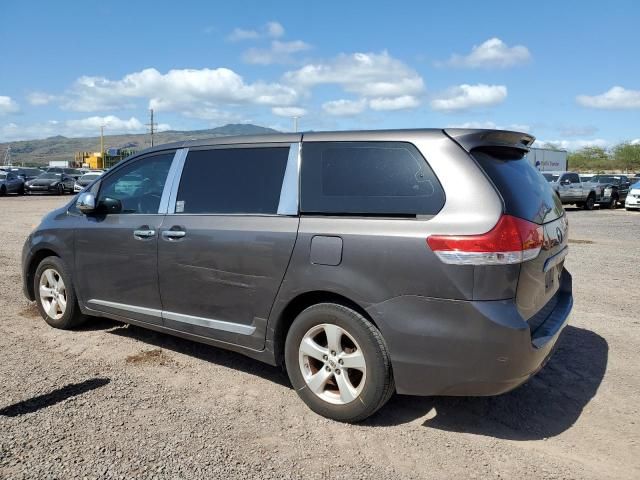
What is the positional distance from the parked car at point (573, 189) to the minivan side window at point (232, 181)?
22668 mm

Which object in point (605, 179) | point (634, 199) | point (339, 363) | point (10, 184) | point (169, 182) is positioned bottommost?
point (10, 184)

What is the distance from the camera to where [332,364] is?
138 inches

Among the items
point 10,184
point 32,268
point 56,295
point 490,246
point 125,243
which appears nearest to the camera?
point 490,246

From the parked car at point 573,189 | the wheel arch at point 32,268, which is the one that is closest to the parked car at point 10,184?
the parked car at point 573,189

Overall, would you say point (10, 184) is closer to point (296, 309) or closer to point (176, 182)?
point (176, 182)

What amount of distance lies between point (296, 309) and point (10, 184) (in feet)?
113

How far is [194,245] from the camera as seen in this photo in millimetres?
4078

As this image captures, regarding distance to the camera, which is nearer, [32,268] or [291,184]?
[291,184]

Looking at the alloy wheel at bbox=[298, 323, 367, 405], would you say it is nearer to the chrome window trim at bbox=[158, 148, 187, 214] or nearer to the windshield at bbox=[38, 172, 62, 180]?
the chrome window trim at bbox=[158, 148, 187, 214]

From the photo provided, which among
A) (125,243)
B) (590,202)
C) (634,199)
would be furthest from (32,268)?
(634,199)

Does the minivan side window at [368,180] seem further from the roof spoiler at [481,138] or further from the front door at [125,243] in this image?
the front door at [125,243]

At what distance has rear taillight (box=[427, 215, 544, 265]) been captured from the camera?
2988 mm

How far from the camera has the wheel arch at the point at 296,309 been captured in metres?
3.43

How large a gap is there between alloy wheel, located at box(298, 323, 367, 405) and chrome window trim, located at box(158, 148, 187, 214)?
1.66m
